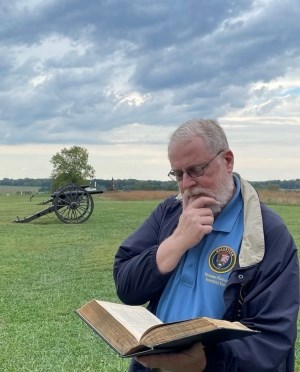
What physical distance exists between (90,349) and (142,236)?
11.2 ft

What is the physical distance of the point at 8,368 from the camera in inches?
195

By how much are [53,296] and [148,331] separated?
6559 millimetres

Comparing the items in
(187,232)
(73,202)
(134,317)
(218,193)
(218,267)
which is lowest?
(73,202)

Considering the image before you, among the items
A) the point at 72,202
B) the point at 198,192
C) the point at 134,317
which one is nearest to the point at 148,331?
the point at 134,317

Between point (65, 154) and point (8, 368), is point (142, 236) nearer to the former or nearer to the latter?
point (8, 368)

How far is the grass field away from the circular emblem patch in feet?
10.5

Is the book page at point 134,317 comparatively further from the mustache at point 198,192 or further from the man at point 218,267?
the mustache at point 198,192

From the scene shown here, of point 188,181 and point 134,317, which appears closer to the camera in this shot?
point 134,317

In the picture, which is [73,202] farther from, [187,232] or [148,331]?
[148,331]

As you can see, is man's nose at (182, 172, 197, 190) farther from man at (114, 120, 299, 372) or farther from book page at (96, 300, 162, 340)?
book page at (96, 300, 162, 340)

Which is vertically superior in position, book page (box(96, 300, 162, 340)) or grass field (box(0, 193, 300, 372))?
book page (box(96, 300, 162, 340))

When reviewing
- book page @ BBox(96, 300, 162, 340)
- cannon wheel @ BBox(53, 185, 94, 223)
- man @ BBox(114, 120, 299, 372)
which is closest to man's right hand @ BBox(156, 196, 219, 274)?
man @ BBox(114, 120, 299, 372)

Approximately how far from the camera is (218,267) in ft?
6.39

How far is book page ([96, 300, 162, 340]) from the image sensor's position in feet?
5.75
